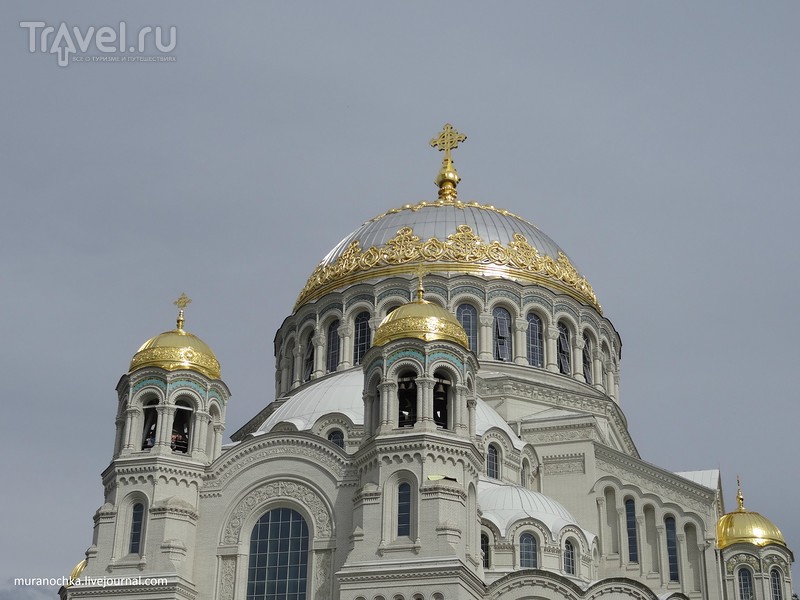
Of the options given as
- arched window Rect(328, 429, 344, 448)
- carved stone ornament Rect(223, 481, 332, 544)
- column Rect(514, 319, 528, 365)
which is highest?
column Rect(514, 319, 528, 365)

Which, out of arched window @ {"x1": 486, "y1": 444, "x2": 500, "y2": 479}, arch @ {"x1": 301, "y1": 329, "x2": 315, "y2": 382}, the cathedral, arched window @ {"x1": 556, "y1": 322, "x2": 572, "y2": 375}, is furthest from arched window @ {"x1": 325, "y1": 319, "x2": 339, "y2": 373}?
arched window @ {"x1": 486, "y1": 444, "x2": 500, "y2": 479}

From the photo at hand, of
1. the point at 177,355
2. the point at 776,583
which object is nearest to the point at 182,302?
the point at 177,355

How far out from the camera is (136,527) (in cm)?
2989

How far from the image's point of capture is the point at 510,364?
131 feet

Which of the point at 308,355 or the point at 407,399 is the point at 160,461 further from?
the point at 308,355

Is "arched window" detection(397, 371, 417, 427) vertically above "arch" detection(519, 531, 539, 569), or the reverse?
"arched window" detection(397, 371, 417, 427)

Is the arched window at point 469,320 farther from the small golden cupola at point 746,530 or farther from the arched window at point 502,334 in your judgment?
the small golden cupola at point 746,530

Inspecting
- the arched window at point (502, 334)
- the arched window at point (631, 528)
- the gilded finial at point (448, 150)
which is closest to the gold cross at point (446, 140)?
the gilded finial at point (448, 150)

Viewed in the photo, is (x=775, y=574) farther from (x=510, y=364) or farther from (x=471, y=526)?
(x=471, y=526)

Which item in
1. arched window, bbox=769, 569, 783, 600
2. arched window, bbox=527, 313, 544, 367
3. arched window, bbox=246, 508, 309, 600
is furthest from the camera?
arched window, bbox=527, 313, 544, 367

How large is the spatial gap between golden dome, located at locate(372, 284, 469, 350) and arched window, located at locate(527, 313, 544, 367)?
10.5 metres

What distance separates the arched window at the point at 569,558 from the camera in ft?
104

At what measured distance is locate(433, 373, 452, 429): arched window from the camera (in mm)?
29797

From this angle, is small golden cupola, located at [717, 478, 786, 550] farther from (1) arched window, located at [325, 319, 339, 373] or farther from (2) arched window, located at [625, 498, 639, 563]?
(1) arched window, located at [325, 319, 339, 373]
